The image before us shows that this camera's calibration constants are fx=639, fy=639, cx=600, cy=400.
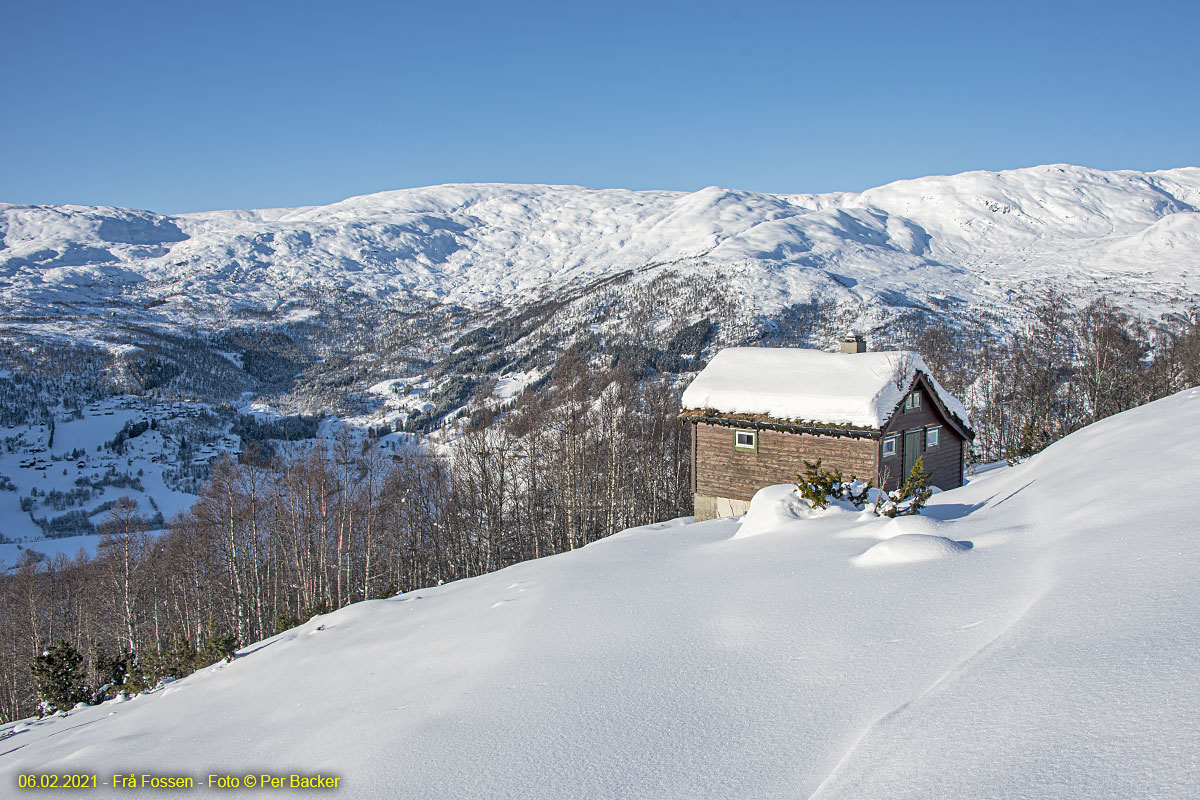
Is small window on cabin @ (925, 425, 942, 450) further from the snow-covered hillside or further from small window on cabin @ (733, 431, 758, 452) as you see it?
the snow-covered hillside

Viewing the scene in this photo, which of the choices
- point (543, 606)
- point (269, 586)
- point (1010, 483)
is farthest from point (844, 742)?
point (269, 586)

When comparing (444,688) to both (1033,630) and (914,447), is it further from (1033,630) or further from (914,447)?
(914,447)

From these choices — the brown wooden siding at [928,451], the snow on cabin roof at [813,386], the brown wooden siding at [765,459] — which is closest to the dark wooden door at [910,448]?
the brown wooden siding at [928,451]

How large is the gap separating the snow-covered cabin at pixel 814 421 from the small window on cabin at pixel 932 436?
1.5 inches

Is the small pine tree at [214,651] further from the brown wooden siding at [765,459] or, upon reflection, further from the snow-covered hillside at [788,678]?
the brown wooden siding at [765,459]

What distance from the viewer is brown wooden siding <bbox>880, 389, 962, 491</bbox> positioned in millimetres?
21281

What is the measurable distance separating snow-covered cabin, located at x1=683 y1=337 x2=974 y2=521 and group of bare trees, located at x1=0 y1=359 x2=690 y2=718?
1341cm

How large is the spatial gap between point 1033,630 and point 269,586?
43.8m

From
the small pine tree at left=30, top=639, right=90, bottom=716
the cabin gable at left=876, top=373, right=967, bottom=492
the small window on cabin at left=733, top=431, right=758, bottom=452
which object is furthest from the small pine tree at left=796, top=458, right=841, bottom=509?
the small pine tree at left=30, top=639, right=90, bottom=716

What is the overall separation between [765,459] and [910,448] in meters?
5.05

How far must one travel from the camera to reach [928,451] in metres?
23.5

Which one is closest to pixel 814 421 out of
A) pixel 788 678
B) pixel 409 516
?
pixel 788 678

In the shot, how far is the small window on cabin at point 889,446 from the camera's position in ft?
68.9

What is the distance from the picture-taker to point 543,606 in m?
8.62
